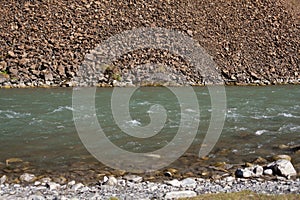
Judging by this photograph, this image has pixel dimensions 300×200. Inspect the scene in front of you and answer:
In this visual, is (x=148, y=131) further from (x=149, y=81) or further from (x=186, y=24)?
(x=186, y=24)

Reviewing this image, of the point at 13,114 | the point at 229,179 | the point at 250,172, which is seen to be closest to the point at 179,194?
the point at 229,179

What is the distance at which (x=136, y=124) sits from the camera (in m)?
14.4

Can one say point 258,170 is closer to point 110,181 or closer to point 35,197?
point 110,181

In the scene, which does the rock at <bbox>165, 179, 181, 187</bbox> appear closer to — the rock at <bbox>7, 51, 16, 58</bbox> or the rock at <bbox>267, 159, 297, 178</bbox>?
the rock at <bbox>267, 159, 297, 178</bbox>

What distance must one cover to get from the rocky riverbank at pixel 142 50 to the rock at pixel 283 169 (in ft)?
61.1

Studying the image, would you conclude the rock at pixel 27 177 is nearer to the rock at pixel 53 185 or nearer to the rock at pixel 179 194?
the rock at pixel 53 185

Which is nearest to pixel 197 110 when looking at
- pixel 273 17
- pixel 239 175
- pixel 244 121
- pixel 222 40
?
pixel 244 121

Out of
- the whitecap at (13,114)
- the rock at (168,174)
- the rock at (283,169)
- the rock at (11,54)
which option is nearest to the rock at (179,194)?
the rock at (168,174)

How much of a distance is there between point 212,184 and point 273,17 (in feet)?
113

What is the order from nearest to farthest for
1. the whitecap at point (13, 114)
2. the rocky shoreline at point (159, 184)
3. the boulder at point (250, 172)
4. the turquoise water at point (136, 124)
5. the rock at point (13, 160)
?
the rocky shoreline at point (159, 184), the boulder at point (250, 172), the rock at point (13, 160), the turquoise water at point (136, 124), the whitecap at point (13, 114)

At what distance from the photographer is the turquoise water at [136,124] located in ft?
35.0

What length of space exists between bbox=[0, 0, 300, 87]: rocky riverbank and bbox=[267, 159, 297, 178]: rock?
1861 cm

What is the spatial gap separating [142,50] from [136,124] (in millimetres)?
17361

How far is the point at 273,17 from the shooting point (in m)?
38.9
